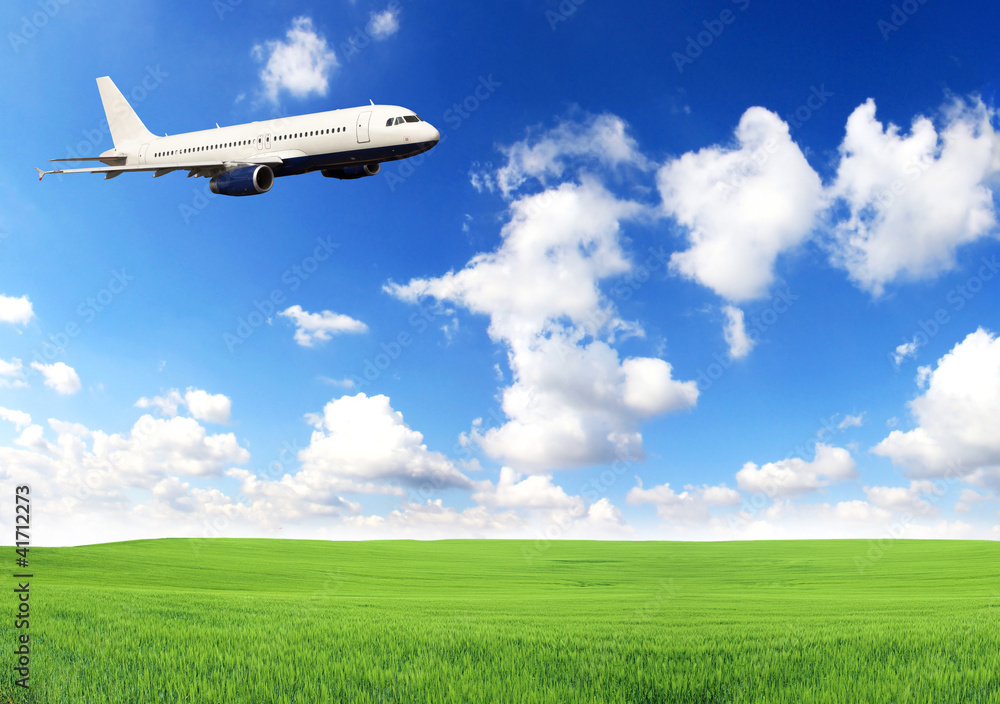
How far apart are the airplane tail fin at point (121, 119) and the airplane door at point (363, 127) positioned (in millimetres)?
23008

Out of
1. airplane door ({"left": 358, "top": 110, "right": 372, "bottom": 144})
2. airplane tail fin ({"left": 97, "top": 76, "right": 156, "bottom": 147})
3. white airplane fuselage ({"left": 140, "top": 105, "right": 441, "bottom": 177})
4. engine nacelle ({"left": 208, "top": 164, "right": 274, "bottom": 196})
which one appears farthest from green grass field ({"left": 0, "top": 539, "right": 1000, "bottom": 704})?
airplane tail fin ({"left": 97, "top": 76, "right": 156, "bottom": 147})

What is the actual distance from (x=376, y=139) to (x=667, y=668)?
2549cm

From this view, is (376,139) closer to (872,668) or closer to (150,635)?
(150,635)

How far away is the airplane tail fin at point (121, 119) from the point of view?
43500 millimetres

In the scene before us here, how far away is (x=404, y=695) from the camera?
6660mm

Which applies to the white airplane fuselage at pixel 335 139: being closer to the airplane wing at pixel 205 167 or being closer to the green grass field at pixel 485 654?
the airplane wing at pixel 205 167

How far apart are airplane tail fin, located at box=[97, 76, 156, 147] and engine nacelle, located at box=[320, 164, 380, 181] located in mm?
21494

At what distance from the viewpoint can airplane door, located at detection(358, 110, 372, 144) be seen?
28.0 metres

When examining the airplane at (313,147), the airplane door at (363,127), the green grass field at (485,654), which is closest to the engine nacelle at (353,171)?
the airplane at (313,147)

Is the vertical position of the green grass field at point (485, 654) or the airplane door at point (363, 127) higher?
the airplane door at point (363, 127)

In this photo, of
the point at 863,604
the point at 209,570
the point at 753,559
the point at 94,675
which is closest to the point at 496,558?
the point at 753,559

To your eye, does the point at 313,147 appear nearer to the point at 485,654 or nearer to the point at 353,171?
the point at 353,171

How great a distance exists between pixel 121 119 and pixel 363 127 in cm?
2681

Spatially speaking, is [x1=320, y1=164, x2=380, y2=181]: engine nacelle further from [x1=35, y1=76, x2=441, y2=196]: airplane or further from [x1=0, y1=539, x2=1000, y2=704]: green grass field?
[x1=0, y1=539, x2=1000, y2=704]: green grass field
